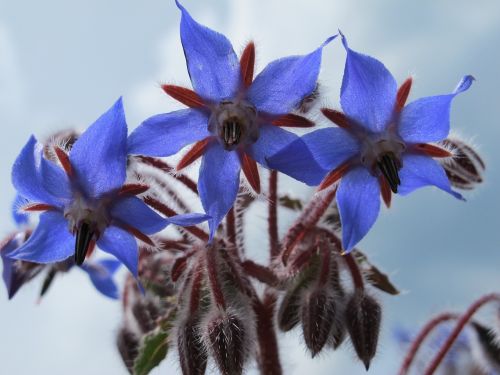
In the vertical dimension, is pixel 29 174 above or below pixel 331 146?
below

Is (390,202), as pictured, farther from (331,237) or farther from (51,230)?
(51,230)

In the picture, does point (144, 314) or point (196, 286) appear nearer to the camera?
point (196, 286)

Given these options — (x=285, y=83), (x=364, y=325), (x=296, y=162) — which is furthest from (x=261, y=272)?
(x=285, y=83)

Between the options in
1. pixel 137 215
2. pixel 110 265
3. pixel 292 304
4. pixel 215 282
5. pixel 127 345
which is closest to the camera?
pixel 137 215

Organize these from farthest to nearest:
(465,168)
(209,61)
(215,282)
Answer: (465,168) < (215,282) < (209,61)

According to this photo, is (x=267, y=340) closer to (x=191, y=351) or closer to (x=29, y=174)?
(x=191, y=351)

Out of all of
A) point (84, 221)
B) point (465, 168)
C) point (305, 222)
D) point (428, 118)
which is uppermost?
point (428, 118)

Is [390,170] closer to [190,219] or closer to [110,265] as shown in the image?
[190,219]
